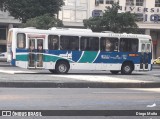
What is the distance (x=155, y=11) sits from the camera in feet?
223

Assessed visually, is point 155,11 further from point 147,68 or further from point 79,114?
point 79,114

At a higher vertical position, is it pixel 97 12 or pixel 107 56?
pixel 97 12

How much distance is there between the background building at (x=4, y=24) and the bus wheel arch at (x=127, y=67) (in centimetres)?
3628

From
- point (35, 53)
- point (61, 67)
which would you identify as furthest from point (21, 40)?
point (61, 67)

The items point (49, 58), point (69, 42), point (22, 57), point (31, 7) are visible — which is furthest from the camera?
point (31, 7)

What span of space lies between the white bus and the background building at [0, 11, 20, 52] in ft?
119

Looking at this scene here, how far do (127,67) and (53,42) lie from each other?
18.7 ft

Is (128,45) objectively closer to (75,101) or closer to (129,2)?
(75,101)

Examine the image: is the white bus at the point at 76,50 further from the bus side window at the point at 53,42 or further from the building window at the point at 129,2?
the building window at the point at 129,2

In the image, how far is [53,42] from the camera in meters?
25.4

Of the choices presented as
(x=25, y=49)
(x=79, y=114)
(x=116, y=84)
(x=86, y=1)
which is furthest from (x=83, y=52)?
(x=86, y=1)

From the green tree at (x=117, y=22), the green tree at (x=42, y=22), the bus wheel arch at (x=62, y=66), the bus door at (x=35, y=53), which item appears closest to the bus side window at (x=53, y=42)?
the bus door at (x=35, y=53)

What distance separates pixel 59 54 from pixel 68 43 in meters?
0.98

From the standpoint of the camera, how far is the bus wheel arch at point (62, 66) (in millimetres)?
25484
